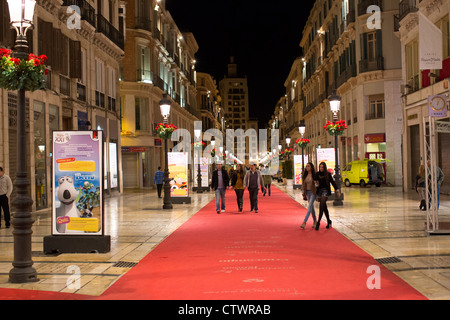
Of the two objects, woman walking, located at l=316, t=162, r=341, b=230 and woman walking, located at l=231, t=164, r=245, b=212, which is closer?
woman walking, located at l=316, t=162, r=341, b=230

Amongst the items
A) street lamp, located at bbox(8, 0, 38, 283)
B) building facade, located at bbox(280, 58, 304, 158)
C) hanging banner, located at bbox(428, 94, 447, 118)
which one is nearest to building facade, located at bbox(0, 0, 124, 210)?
street lamp, located at bbox(8, 0, 38, 283)

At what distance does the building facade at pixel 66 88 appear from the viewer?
18281mm

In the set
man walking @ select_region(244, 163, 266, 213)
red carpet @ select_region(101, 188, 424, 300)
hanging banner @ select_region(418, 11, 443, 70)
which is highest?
hanging banner @ select_region(418, 11, 443, 70)

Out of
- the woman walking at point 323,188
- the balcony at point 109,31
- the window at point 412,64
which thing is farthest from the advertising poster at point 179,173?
the window at point 412,64

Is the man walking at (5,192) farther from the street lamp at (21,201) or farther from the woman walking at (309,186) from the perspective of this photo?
the woman walking at (309,186)

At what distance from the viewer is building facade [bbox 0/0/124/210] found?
18.3 meters

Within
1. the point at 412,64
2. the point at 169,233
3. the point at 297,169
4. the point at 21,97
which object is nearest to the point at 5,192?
the point at 169,233

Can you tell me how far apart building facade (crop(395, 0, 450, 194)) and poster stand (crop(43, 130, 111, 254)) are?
16715mm

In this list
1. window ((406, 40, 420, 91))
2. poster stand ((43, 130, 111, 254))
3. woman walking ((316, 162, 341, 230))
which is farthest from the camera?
window ((406, 40, 420, 91))

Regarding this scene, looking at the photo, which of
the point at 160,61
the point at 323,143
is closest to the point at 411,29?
the point at 160,61

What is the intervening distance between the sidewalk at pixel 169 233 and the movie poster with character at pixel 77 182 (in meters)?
0.63

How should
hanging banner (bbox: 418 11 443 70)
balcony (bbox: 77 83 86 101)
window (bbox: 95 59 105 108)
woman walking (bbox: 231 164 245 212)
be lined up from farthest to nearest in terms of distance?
window (bbox: 95 59 105 108) → balcony (bbox: 77 83 86 101) → woman walking (bbox: 231 164 245 212) → hanging banner (bbox: 418 11 443 70)

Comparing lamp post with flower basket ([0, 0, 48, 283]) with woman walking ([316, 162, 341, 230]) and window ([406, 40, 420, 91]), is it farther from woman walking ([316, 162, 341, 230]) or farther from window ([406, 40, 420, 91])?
window ([406, 40, 420, 91])
